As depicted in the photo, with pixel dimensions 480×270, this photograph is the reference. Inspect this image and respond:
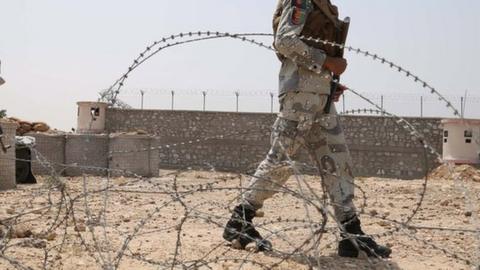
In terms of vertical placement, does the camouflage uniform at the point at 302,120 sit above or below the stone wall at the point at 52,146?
above

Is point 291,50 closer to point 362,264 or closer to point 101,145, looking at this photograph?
point 362,264

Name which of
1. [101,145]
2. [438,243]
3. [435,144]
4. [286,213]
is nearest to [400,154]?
[435,144]

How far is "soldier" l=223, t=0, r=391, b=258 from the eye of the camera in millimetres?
3471

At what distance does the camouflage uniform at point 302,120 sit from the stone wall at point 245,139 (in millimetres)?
11011

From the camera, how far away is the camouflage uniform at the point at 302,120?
3.48m

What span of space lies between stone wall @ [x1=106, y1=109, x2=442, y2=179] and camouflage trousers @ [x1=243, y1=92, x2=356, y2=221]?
11.0 metres

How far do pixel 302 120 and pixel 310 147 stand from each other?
0.19m

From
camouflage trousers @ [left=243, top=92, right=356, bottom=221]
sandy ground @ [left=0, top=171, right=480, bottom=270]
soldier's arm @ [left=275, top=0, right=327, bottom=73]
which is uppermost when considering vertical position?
soldier's arm @ [left=275, top=0, right=327, bottom=73]

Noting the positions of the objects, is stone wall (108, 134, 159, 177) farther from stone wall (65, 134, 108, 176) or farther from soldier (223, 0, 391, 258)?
soldier (223, 0, 391, 258)

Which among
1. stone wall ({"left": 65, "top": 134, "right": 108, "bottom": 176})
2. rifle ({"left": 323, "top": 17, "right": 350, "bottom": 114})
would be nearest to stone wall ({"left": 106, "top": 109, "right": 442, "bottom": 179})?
stone wall ({"left": 65, "top": 134, "right": 108, "bottom": 176})

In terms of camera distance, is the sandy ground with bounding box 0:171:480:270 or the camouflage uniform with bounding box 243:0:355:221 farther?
the camouflage uniform with bounding box 243:0:355:221

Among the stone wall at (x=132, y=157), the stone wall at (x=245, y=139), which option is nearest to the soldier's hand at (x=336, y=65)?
the stone wall at (x=132, y=157)

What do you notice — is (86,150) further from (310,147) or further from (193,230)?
(310,147)

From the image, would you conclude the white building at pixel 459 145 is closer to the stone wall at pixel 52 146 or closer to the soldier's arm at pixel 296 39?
the stone wall at pixel 52 146
